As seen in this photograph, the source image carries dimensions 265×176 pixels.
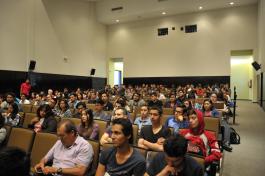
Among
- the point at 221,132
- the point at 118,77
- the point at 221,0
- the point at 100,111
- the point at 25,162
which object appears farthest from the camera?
the point at 118,77

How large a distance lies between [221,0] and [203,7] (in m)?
1.15

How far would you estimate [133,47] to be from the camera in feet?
55.2

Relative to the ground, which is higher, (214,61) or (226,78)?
(214,61)

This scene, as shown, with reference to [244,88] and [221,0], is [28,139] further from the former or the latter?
[244,88]

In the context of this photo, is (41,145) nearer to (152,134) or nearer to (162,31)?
(152,134)

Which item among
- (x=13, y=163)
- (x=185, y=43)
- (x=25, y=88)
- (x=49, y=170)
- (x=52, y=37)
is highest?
(x=185, y=43)

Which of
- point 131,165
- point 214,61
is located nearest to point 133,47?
point 214,61

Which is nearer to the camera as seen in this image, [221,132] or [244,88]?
[221,132]

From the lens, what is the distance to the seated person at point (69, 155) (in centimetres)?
240

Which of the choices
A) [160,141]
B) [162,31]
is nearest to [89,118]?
[160,141]

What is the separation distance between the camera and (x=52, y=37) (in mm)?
13242

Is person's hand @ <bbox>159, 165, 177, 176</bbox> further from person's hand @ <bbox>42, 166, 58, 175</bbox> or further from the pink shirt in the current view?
person's hand @ <bbox>42, 166, 58, 175</bbox>

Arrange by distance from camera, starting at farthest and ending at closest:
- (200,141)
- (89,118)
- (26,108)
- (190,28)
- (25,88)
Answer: (190,28), (25,88), (26,108), (89,118), (200,141)

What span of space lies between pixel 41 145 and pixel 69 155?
2.08 feet
